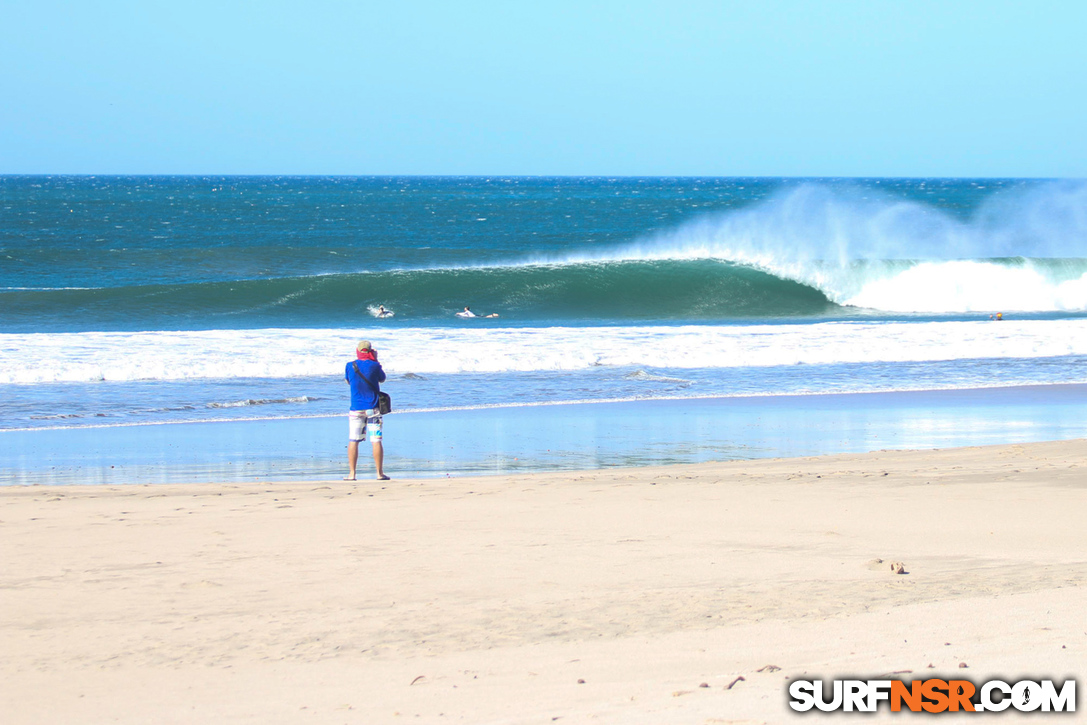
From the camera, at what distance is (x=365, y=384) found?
28.9 feet

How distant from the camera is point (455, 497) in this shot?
7.18m

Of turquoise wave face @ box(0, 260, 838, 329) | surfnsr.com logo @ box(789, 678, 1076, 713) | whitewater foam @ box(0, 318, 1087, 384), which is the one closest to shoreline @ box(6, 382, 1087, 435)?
whitewater foam @ box(0, 318, 1087, 384)

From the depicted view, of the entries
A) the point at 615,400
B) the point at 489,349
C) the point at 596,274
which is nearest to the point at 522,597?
the point at 615,400

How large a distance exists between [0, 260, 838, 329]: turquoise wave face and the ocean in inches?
4.0

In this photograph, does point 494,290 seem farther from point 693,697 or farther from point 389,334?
point 693,697

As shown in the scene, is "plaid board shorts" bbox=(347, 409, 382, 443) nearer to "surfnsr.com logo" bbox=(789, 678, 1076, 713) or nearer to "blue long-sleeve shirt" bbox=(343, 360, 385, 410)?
"blue long-sleeve shirt" bbox=(343, 360, 385, 410)

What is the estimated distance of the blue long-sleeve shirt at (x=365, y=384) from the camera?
28.7 ft

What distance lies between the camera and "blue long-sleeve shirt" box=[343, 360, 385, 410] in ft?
28.7

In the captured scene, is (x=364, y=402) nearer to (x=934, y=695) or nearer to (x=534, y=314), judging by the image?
(x=934, y=695)

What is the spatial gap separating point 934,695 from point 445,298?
82.8ft

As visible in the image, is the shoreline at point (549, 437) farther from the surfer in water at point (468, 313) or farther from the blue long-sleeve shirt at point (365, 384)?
the surfer in water at point (468, 313)

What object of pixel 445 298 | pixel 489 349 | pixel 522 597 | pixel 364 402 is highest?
pixel 445 298

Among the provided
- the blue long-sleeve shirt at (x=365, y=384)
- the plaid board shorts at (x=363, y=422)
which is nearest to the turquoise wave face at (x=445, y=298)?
the blue long-sleeve shirt at (x=365, y=384)

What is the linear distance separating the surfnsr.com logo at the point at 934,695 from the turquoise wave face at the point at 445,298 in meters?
21.9
